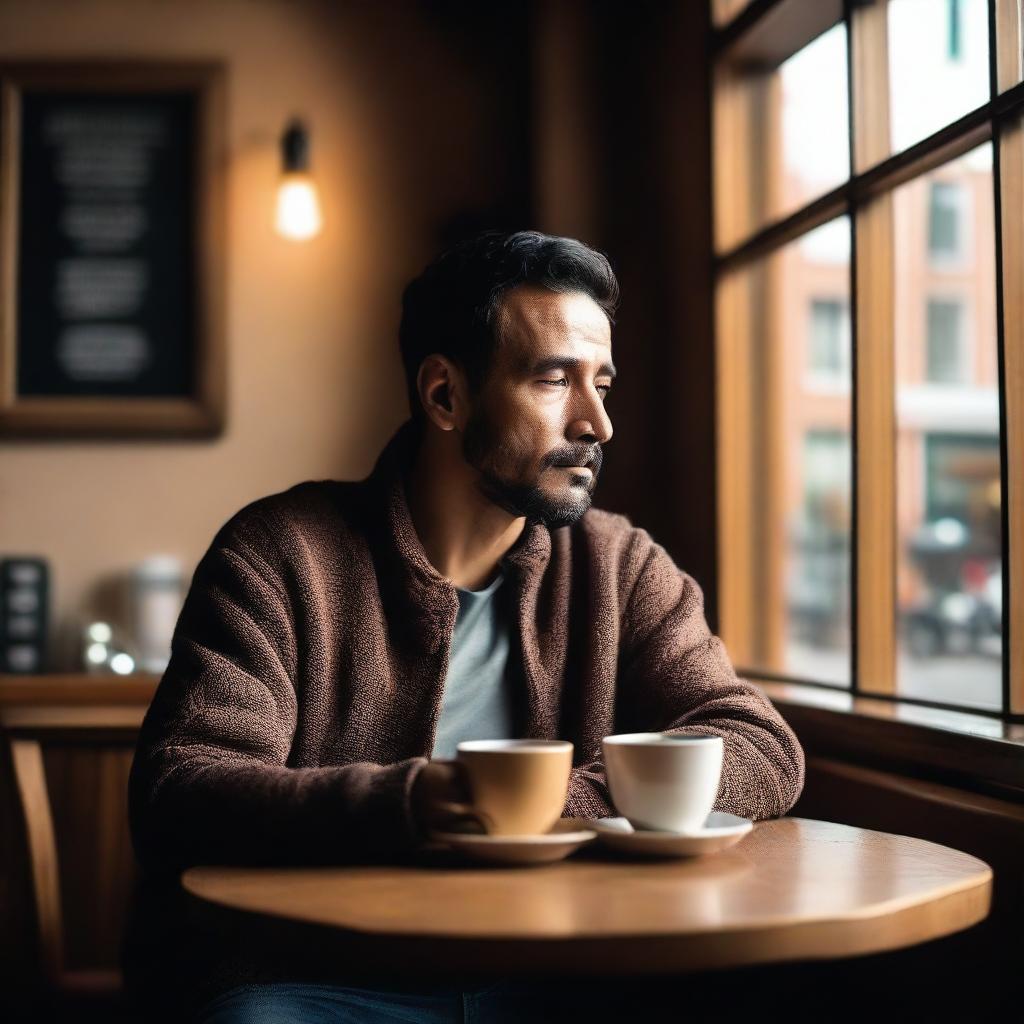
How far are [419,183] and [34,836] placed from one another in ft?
6.70

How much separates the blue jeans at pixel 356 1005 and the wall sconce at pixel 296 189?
228cm

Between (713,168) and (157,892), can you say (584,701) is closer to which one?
(157,892)

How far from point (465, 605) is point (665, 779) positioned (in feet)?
1.98

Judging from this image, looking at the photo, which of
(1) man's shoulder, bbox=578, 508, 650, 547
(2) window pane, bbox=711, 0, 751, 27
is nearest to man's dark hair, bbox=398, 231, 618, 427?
(1) man's shoulder, bbox=578, 508, 650, 547

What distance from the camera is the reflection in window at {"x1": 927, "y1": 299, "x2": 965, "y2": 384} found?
20953mm

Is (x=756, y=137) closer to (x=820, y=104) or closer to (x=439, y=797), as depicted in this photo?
(x=820, y=104)

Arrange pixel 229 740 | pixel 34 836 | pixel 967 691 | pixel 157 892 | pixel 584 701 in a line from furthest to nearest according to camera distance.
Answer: pixel 967 691, pixel 34 836, pixel 584 701, pixel 157 892, pixel 229 740

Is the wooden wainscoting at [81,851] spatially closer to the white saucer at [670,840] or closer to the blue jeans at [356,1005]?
the blue jeans at [356,1005]

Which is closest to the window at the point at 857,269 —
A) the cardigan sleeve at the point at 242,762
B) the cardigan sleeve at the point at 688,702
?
the cardigan sleeve at the point at 688,702

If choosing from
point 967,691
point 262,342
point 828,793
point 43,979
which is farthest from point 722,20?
point 967,691

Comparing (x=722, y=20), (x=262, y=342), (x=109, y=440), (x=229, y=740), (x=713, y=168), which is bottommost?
(x=229, y=740)

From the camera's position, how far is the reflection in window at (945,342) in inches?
825

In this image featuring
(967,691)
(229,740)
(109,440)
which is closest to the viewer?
(229,740)

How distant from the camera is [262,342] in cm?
335
